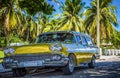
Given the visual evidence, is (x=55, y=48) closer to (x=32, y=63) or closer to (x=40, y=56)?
(x=40, y=56)

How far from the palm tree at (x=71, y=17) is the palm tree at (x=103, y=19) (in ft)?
4.30

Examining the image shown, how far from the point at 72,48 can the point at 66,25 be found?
45314mm

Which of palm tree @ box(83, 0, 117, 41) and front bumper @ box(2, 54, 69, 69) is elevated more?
palm tree @ box(83, 0, 117, 41)

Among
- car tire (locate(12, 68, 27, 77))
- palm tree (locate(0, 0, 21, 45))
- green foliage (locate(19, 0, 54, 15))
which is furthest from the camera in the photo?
palm tree (locate(0, 0, 21, 45))

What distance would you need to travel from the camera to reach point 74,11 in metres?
59.2

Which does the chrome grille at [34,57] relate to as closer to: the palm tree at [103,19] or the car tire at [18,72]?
the car tire at [18,72]

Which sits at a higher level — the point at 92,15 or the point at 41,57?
the point at 92,15

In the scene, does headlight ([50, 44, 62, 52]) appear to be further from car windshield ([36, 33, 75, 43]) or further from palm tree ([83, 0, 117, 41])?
palm tree ([83, 0, 117, 41])

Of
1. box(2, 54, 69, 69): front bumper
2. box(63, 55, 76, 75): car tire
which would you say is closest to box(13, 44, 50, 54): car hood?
box(2, 54, 69, 69): front bumper

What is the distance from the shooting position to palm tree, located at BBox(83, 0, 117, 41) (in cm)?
5681

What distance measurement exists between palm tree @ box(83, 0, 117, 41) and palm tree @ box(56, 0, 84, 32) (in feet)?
4.30

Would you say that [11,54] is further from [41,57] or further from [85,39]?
[85,39]

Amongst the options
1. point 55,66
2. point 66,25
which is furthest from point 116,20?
point 55,66

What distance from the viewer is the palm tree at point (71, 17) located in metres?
58.4
